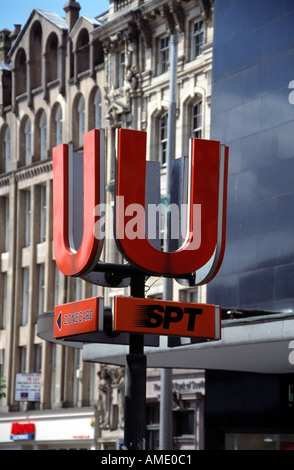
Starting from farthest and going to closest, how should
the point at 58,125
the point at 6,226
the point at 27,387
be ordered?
1. the point at 6,226
2. the point at 58,125
3. the point at 27,387

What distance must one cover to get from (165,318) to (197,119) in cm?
3134

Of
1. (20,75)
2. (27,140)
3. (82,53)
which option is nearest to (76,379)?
(27,140)

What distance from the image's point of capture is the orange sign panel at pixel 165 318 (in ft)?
60.3

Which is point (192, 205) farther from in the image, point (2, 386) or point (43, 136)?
point (43, 136)

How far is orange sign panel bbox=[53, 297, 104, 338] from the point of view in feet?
60.8

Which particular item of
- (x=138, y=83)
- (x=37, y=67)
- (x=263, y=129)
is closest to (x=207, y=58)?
(x=138, y=83)

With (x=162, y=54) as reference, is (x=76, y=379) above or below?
below

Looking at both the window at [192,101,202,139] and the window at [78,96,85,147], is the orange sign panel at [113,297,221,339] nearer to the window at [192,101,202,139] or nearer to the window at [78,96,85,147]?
the window at [192,101,202,139]

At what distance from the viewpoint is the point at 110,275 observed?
19469 millimetres

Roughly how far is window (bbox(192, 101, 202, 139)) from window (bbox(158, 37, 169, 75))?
110 inches

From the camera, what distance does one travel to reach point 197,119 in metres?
49.4

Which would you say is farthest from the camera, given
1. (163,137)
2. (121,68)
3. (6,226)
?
(6,226)

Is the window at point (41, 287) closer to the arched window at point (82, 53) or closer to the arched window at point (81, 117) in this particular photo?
the arched window at point (81, 117)
